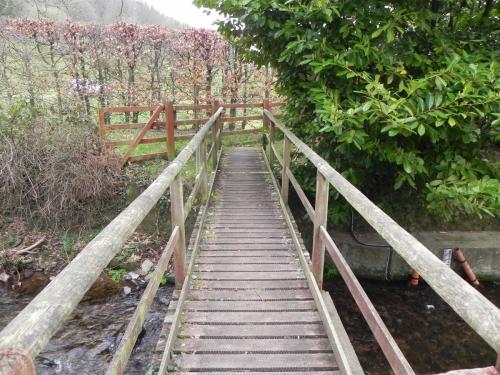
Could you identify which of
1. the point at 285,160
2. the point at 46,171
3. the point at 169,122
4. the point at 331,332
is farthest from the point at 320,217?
the point at 169,122

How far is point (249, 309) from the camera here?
2.89 m

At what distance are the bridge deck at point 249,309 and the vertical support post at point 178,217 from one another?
0.71ft

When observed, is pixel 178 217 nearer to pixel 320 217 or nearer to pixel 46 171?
pixel 320 217

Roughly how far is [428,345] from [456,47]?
3.49m

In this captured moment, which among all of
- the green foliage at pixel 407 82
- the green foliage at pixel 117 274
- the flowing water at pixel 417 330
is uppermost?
the green foliage at pixel 407 82

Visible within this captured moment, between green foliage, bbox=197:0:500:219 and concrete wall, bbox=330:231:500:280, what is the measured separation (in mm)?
1636

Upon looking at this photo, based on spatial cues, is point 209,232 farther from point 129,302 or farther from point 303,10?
point 303,10

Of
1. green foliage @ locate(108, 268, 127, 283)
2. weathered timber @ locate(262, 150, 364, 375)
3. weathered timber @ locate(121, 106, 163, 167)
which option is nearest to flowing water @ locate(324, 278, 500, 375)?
weathered timber @ locate(262, 150, 364, 375)

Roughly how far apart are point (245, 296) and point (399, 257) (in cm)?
374

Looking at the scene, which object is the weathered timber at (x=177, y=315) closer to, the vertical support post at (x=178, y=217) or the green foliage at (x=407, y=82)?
the vertical support post at (x=178, y=217)

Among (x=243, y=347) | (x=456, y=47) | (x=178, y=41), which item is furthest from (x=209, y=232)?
(x=178, y=41)

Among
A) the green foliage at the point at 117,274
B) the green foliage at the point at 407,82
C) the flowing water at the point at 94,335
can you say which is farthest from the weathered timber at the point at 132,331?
the green foliage at the point at 117,274

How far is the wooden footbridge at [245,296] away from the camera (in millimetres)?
935

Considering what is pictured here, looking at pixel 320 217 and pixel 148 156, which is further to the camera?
pixel 148 156
